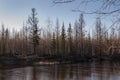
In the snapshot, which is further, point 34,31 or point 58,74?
point 34,31

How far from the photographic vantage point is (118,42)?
2.93 metres

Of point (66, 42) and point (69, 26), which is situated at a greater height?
point (69, 26)

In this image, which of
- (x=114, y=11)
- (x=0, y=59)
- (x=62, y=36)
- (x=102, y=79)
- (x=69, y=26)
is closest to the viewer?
(x=114, y=11)

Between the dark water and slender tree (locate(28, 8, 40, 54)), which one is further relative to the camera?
slender tree (locate(28, 8, 40, 54))

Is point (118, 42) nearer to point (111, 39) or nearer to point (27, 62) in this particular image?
point (111, 39)

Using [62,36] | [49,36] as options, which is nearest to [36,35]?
[62,36]

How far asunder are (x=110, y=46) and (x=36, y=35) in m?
56.4

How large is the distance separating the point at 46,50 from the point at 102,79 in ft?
185

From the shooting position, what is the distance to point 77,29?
7562 cm

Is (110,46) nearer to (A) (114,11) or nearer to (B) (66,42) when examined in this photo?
(A) (114,11)

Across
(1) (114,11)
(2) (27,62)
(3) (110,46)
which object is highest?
(1) (114,11)

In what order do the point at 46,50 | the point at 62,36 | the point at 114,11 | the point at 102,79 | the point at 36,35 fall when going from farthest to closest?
the point at 46,50 < the point at 62,36 < the point at 36,35 < the point at 102,79 < the point at 114,11

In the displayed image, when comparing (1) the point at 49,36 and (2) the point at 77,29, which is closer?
(2) the point at 77,29

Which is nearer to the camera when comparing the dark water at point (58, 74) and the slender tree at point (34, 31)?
the dark water at point (58, 74)
